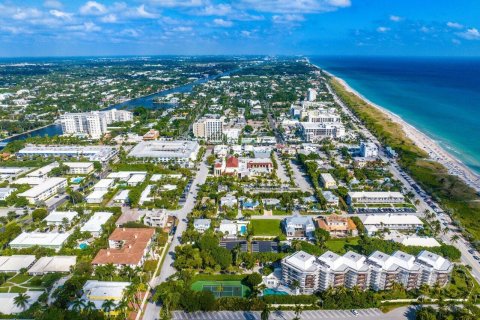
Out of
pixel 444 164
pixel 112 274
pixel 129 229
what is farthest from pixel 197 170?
pixel 444 164

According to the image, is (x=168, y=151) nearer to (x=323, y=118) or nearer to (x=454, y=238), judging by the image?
(x=323, y=118)

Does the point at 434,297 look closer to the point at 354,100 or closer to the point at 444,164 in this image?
the point at 444,164

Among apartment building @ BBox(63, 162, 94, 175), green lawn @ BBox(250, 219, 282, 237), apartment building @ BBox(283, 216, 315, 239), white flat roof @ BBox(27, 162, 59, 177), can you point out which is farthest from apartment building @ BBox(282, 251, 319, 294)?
white flat roof @ BBox(27, 162, 59, 177)

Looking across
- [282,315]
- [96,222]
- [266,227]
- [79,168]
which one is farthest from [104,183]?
[282,315]

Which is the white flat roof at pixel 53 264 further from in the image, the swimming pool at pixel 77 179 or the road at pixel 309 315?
the swimming pool at pixel 77 179

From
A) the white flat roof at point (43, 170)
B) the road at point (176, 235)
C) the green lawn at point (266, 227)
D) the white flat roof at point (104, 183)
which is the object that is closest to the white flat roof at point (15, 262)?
the road at point (176, 235)

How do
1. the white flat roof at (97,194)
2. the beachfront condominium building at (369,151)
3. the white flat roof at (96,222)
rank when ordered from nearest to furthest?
1. the white flat roof at (96,222)
2. the white flat roof at (97,194)
3. the beachfront condominium building at (369,151)
